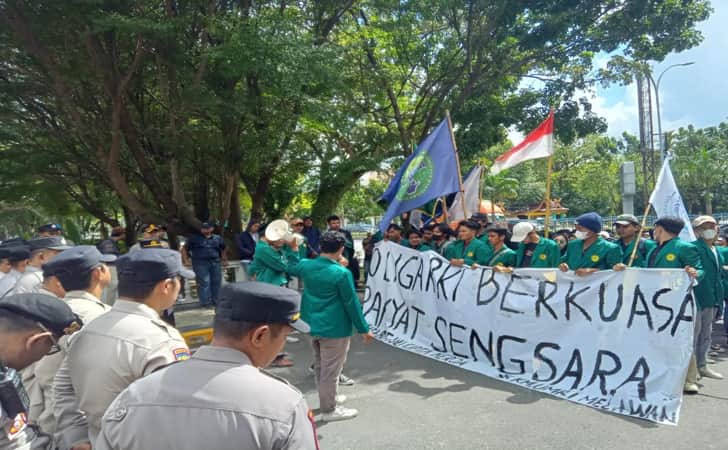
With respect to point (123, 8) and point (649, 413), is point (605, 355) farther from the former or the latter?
point (123, 8)

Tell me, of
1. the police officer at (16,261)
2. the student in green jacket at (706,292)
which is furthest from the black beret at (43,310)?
the student in green jacket at (706,292)

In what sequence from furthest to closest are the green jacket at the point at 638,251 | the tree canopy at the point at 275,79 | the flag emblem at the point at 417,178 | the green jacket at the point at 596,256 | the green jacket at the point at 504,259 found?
the tree canopy at the point at 275,79 → the flag emblem at the point at 417,178 → the green jacket at the point at 504,259 → the green jacket at the point at 638,251 → the green jacket at the point at 596,256

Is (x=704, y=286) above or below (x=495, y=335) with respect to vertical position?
above

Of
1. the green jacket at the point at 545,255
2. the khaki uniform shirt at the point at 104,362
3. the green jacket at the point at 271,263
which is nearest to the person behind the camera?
the khaki uniform shirt at the point at 104,362

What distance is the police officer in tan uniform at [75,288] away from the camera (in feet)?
7.88

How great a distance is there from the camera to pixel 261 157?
11.0 metres

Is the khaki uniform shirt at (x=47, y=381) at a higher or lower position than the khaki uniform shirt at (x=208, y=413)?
lower

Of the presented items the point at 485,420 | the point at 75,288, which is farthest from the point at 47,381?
the point at 485,420

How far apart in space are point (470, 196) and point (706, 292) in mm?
4962

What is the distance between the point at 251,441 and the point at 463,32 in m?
12.8

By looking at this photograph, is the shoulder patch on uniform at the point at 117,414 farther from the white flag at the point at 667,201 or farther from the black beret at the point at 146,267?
the white flag at the point at 667,201

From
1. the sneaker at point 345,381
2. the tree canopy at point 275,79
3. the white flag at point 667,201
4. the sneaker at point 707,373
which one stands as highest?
the tree canopy at point 275,79

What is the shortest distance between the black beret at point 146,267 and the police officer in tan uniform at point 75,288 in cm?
47

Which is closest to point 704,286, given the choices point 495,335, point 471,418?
point 495,335
